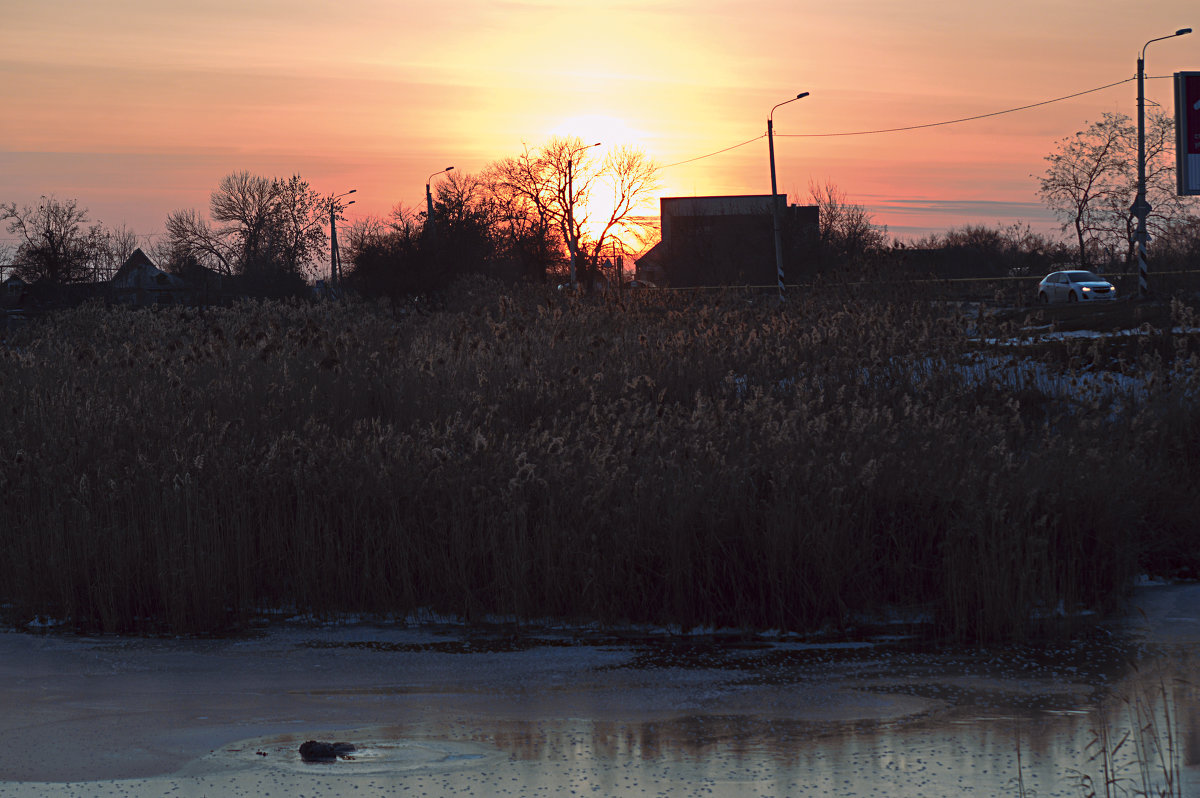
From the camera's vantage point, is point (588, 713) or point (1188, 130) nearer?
point (588, 713)

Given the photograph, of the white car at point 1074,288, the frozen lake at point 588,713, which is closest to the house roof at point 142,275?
the white car at point 1074,288

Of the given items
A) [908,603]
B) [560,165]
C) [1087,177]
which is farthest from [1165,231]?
[908,603]

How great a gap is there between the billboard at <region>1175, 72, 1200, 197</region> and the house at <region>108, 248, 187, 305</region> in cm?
2938

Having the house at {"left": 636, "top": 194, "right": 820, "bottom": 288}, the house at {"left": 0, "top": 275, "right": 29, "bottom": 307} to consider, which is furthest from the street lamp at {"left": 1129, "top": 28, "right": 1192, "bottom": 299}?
the house at {"left": 0, "top": 275, "right": 29, "bottom": 307}

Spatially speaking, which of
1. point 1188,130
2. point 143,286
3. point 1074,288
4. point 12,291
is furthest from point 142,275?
point 1188,130

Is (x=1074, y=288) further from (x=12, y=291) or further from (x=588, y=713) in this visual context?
(x=12, y=291)

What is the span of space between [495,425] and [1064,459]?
518 centimetres

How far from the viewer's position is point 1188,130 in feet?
63.8

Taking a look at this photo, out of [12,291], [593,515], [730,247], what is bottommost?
[593,515]

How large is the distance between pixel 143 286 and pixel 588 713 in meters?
71.8

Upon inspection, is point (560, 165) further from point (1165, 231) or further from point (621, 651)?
point (621, 651)

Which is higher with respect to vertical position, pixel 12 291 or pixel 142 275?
pixel 142 275

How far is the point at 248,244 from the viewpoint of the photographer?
268 ft

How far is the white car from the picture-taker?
40.3 m
